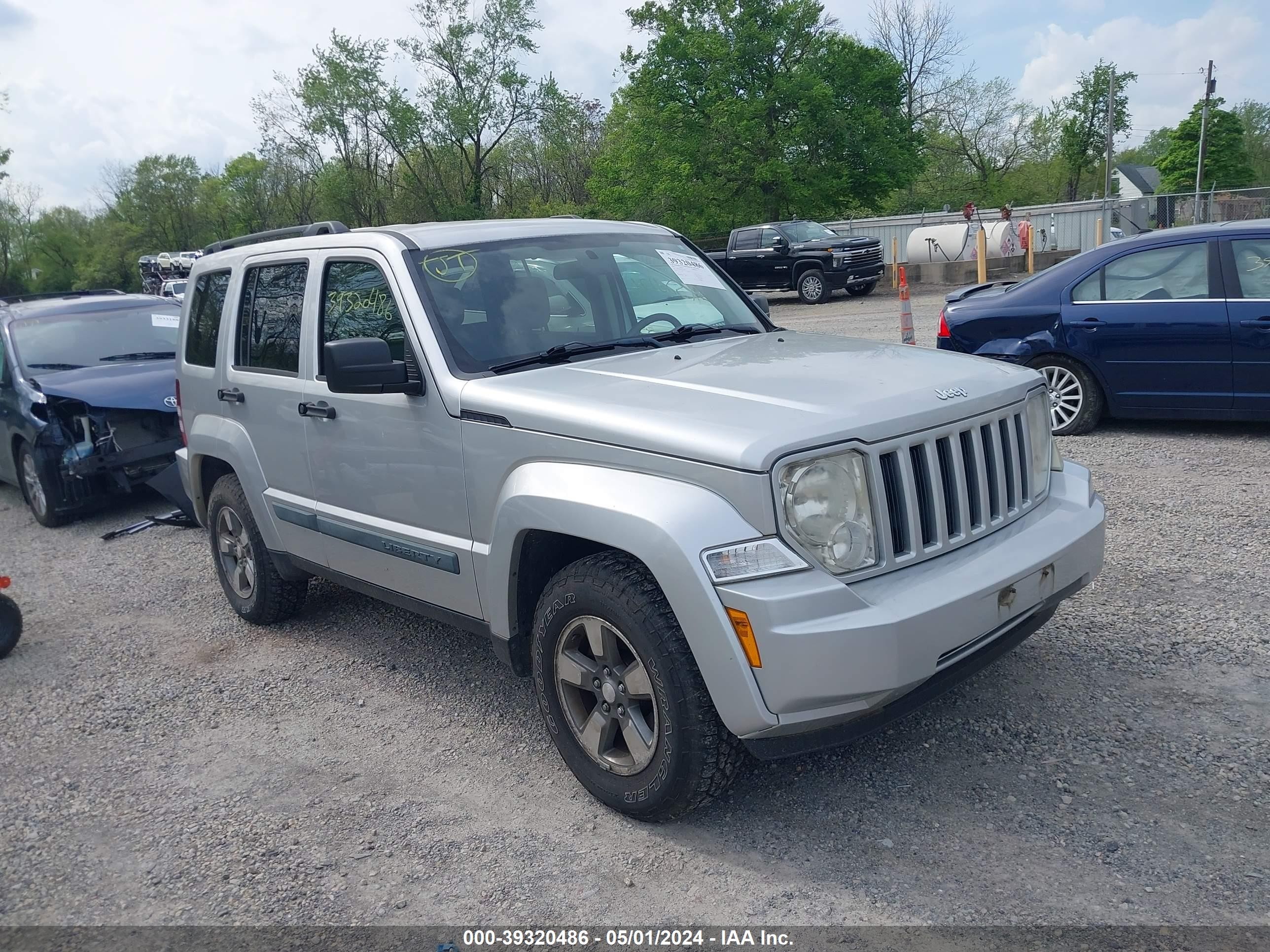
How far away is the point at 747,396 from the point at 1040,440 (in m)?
1.28

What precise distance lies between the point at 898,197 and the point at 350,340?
62132 millimetres

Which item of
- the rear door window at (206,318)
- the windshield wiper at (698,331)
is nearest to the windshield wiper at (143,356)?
the rear door window at (206,318)

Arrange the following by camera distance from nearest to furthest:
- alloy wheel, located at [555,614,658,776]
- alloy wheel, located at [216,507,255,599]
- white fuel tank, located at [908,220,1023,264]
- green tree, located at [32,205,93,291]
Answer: alloy wheel, located at [555,614,658,776] < alloy wheel, located at [216,507,255,599] < white fuel tank, located at [908,220,1023,264] < green tree, located at [32,205,93,291]

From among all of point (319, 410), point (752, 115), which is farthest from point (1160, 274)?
point (752, 115)

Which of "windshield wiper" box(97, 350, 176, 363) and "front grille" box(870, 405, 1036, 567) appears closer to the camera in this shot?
"front grille" box(870, 405, 1036, 567)

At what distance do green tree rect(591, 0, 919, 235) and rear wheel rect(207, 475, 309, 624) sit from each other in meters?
29.2

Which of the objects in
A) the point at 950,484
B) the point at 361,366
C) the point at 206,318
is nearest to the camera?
the point at 950,484

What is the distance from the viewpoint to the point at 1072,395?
8383mm

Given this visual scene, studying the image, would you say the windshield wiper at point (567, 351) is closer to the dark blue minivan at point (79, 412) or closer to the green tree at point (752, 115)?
the dark blue minivan at point (79, 412)

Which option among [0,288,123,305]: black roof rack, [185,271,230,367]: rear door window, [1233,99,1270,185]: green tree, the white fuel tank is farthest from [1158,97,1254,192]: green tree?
[185,271,230,367]: rear door window

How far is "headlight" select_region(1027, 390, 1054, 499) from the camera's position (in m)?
3.85

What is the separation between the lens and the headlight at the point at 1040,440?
3850mm

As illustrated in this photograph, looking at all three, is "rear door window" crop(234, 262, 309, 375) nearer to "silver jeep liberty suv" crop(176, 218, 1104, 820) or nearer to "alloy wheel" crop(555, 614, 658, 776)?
"silver jeep liberty suv" crop(176, 218, 1104, 820)

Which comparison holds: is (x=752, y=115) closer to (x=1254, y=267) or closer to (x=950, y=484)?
(x=1254, y=267)
